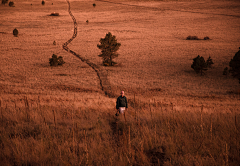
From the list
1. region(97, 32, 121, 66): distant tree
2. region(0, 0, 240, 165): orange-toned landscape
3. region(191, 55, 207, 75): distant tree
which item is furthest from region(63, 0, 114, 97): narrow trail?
region(191, 55, 207, 75): distant tree

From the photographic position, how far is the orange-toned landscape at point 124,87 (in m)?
3.13

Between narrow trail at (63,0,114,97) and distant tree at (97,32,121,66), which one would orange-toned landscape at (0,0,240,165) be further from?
distant tree at (97,32,121,66)

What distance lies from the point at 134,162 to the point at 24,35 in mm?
66857

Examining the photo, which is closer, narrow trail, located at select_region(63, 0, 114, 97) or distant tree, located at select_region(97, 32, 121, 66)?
narrow trail, located at select_region(63, 0, 114, 97)

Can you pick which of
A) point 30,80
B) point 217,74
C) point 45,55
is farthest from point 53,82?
point 217,74

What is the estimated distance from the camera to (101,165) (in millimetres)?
2766

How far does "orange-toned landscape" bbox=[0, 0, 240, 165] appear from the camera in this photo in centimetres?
313

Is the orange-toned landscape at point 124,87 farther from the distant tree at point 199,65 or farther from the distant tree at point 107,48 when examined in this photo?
the distant tree at point 107,48

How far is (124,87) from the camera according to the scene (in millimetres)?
23484

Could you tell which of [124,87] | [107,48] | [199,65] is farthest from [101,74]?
[199,65]

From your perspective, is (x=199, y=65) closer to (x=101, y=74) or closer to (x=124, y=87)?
(x=124, y=87)

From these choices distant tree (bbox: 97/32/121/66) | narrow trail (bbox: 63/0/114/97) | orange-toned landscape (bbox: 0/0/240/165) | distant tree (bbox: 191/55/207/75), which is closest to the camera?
orange-toned landscape (bbox: 0/0/240/165)

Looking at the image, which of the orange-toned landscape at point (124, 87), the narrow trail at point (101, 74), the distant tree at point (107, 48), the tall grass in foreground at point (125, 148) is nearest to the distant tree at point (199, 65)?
the orange-toned landscape at point (124, 87)

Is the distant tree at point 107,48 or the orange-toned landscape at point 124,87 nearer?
the orange-toned landscape at point 124,87
